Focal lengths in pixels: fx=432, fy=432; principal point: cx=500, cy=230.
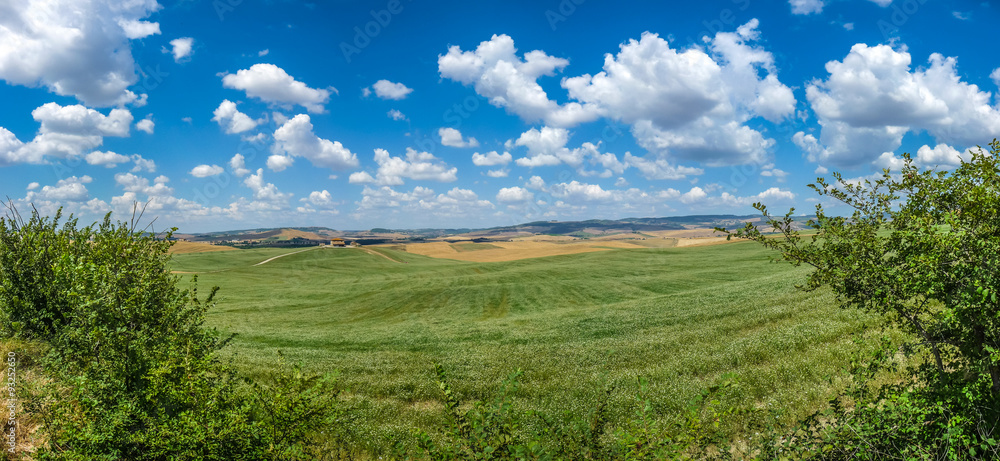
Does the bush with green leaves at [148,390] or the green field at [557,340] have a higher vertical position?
the bush with green leaves at [148,390]

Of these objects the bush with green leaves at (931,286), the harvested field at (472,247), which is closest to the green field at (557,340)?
the bush with green leaves at (931,286)

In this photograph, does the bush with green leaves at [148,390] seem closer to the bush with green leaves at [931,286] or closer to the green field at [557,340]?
the green field at [557,340]

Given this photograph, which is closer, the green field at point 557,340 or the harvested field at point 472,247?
the green field at point 557,340

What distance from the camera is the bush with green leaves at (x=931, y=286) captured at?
501cm

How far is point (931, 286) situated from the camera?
5348 millimetres

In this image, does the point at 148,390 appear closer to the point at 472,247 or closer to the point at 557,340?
the point at 557,340

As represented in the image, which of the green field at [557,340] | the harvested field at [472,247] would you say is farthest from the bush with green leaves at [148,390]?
the harvested field at [472,247]

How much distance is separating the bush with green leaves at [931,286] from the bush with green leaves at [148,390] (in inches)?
280

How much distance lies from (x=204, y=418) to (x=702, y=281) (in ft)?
137

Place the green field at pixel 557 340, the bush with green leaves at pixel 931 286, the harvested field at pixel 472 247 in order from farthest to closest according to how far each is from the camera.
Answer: the harvested field at pixel 472 247 < the green field at pixel 557 340 < the bush with green leaves at pixel 931 286

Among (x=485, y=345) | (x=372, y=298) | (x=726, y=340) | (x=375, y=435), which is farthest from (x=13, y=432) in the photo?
(x=372, y=298)

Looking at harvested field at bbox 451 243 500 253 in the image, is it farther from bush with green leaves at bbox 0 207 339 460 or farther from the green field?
bush with green leaves at bbox 0 207 339 460

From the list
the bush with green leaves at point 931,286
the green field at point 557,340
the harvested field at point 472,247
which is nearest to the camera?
the bush with green leaves at point 931,286

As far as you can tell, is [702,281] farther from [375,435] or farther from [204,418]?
[204,418]
